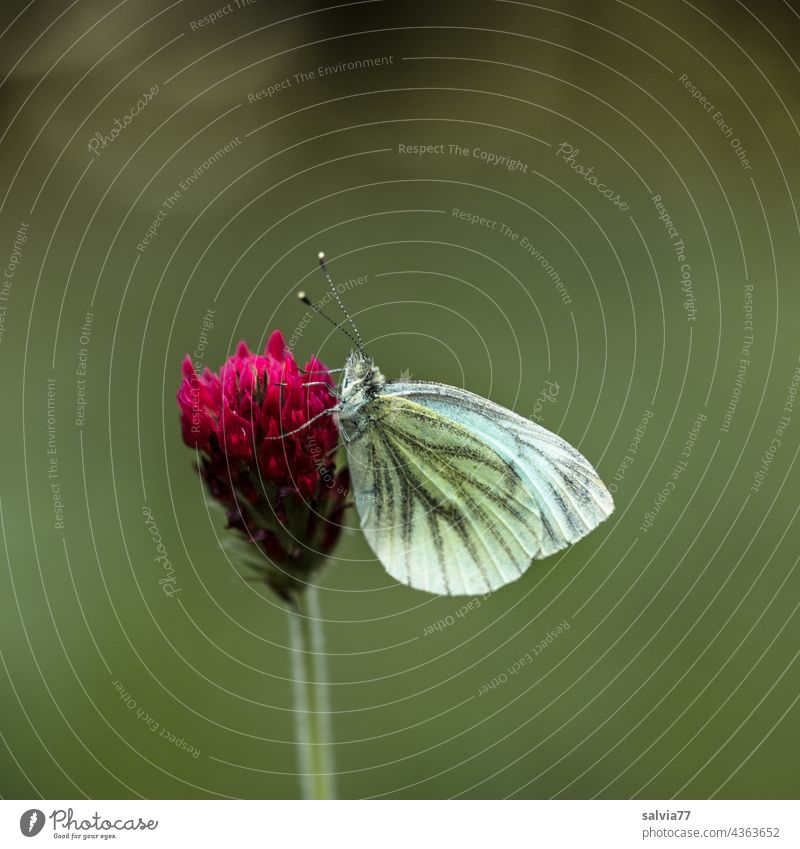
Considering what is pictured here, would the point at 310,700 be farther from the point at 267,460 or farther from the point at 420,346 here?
the point at 420,346

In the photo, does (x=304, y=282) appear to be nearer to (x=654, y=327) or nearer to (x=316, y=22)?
(x=316, y=22)

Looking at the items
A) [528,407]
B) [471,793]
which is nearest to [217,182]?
[528,407]

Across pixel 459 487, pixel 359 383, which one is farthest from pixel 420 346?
pixel 359 383

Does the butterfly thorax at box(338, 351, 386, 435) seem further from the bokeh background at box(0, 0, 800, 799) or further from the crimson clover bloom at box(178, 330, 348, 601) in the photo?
the bokeh background at box(0, 0, 800, 799)

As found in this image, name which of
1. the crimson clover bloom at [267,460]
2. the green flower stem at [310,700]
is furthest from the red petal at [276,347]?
the green flower stem at [310,700]
